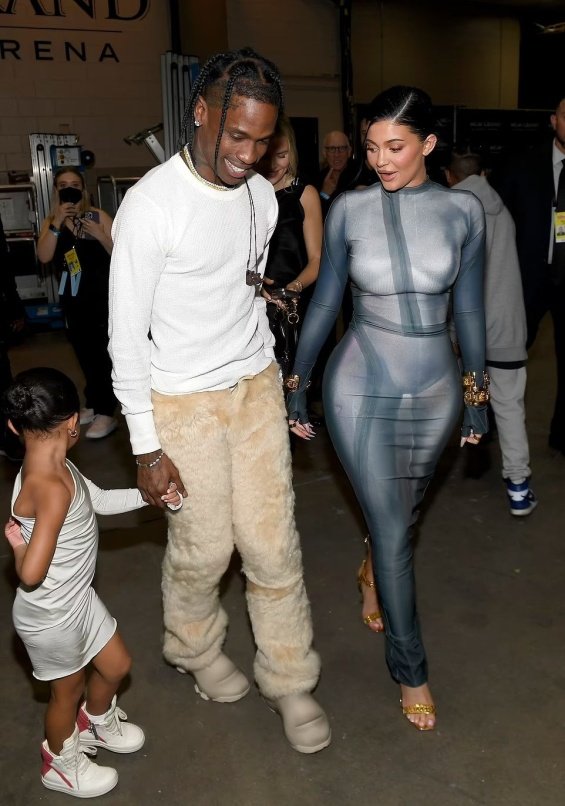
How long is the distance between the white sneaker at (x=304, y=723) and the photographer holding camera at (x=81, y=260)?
292cm

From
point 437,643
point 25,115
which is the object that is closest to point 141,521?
point 437,643

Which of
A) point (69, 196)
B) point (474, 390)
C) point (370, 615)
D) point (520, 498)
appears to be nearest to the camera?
point (474, 390)

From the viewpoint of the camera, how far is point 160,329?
1.94 meters

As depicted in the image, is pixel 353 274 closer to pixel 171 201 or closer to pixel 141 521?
pixel 171 201

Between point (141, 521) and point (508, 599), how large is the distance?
5.60 ft

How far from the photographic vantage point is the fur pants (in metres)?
2.00

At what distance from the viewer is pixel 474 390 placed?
2268 mm

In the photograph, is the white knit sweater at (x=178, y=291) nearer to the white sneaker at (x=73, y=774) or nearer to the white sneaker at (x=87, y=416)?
the white sneaker at (x=73, y=774)

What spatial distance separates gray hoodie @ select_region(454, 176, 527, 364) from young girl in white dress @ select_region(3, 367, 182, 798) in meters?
1.96

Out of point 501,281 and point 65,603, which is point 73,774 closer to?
point 65,603

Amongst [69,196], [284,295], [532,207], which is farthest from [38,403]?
[69,196]

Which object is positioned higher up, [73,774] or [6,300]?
[6,300]

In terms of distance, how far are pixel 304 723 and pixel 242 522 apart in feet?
2.01

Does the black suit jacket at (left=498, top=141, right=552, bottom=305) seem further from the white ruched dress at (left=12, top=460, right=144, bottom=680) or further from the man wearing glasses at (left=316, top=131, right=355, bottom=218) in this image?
the white ruched dress at (left=12, top=460, right=144, bottom=680)
